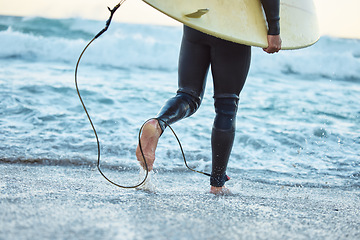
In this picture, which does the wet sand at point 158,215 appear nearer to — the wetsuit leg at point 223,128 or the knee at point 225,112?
the wetsuit leg at point 223,128

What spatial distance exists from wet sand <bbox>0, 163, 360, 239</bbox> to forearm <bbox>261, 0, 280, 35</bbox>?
87cm

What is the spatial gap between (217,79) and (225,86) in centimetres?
6

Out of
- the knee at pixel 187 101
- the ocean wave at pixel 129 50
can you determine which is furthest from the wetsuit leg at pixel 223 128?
the ocean wave at pixel 129 50

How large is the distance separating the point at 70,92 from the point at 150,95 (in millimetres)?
1156

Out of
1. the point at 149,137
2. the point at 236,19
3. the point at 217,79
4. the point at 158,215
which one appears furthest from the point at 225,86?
the point at 158,215

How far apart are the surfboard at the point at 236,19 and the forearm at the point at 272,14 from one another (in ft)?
0.16

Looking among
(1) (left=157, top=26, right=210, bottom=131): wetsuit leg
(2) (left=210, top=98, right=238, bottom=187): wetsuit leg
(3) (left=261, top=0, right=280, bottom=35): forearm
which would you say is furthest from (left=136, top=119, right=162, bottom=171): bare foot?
(3) (left=261, top=0, right=280, bottom=35): forearm

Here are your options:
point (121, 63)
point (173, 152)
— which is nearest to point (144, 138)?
point (173, 152)

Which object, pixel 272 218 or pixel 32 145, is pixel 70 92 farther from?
pixel 272 218

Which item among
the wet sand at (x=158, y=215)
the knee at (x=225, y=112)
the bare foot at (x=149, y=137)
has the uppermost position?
the knee at (x=225, y=112)

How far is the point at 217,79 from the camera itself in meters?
2.00

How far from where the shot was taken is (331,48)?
1395 centimetres

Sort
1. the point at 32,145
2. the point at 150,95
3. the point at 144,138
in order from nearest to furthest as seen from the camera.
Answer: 1. the point at 144,138
2. the point at 32,145
3. the point at 150,95

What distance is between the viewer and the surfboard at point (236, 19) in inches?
72.2
